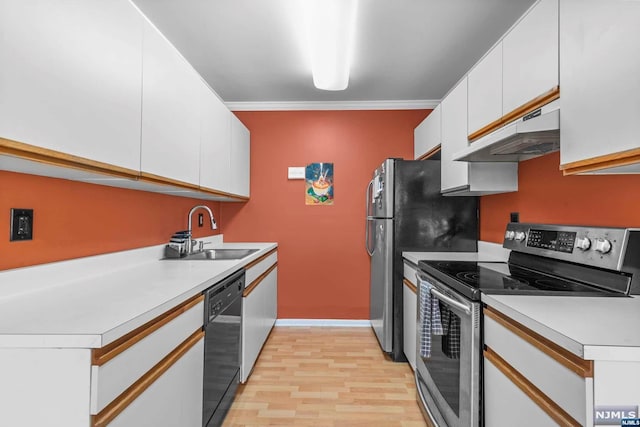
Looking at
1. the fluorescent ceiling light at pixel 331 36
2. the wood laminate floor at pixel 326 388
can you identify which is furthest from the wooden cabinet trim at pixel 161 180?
the wood laminate floor at pixel 326 388

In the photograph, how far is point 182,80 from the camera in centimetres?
196

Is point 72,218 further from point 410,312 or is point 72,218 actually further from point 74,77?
point 410,312

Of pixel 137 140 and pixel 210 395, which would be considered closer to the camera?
pixel 137 140

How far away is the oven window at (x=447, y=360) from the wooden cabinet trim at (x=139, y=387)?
46.1 inches

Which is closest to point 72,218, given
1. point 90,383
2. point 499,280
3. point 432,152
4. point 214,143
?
point 90,383

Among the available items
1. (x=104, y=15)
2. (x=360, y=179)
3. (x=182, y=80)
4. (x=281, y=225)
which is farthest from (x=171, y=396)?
(x=360, y=179)

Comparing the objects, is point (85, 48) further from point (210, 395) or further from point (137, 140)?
point (210, 395)

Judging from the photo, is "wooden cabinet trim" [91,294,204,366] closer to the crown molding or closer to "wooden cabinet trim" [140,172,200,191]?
"wooden cabinet trim" [140,172,200,191]

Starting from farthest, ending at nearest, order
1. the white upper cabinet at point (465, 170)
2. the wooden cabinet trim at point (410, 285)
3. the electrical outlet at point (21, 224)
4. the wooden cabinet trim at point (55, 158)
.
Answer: the wooden cabinet trim at point (410, 285) < the white upper cabinet at point (465, 170) < the electrical outlet at point (21, 224) < the wooden cabinet trim at point (55, 158)

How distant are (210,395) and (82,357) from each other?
1.00 meters

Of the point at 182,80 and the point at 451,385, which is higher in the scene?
the point at 182,80

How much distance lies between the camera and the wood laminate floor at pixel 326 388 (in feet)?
6.55

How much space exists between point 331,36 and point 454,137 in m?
1.11

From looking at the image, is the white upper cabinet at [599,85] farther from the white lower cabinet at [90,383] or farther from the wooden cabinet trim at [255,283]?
the wooden cabinet trim at [255,283]
